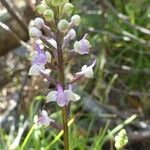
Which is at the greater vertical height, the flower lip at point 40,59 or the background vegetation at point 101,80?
the flower lip at point 40,59

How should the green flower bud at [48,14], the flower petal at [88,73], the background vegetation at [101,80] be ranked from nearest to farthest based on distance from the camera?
the green flower bud at [48,14] → the flower petal at [88,73] → the background vegetation at [101,80]

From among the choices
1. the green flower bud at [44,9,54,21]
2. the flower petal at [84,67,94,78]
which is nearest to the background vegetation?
the flower petal at [84,67,94,78]

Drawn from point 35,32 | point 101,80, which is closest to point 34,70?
point 35,32

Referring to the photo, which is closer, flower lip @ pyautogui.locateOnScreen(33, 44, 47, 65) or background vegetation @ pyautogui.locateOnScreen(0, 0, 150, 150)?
flower lip @ pyautogui.locateOnScreen(33, 44, 47, 65)

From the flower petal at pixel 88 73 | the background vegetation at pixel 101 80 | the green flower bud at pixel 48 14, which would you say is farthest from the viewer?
the background vegetation at pixel 101 80

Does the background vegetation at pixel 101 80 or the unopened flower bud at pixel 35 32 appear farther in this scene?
the background vegetation at pixel 101 80

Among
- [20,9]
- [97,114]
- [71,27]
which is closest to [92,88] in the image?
[97,114]

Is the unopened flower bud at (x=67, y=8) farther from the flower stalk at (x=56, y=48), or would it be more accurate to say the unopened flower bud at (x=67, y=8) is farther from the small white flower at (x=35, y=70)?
the small white flower at (x=35, y=70)

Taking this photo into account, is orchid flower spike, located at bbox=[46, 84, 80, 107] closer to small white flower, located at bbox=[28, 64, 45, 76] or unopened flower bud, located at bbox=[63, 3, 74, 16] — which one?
small white flower, located at bbox=[28, 64, 45, 76]

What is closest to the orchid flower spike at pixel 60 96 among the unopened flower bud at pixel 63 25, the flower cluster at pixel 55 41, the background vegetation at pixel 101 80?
the flower cluster at pixel 55 41

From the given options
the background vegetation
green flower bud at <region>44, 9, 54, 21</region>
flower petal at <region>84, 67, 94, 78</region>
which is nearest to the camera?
green flower bud at <region>44, 9, 54, 21</region>

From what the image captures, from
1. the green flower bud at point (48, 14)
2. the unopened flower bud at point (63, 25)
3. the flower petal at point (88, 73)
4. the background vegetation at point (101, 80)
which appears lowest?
the background vegetation at point (101, 80)
